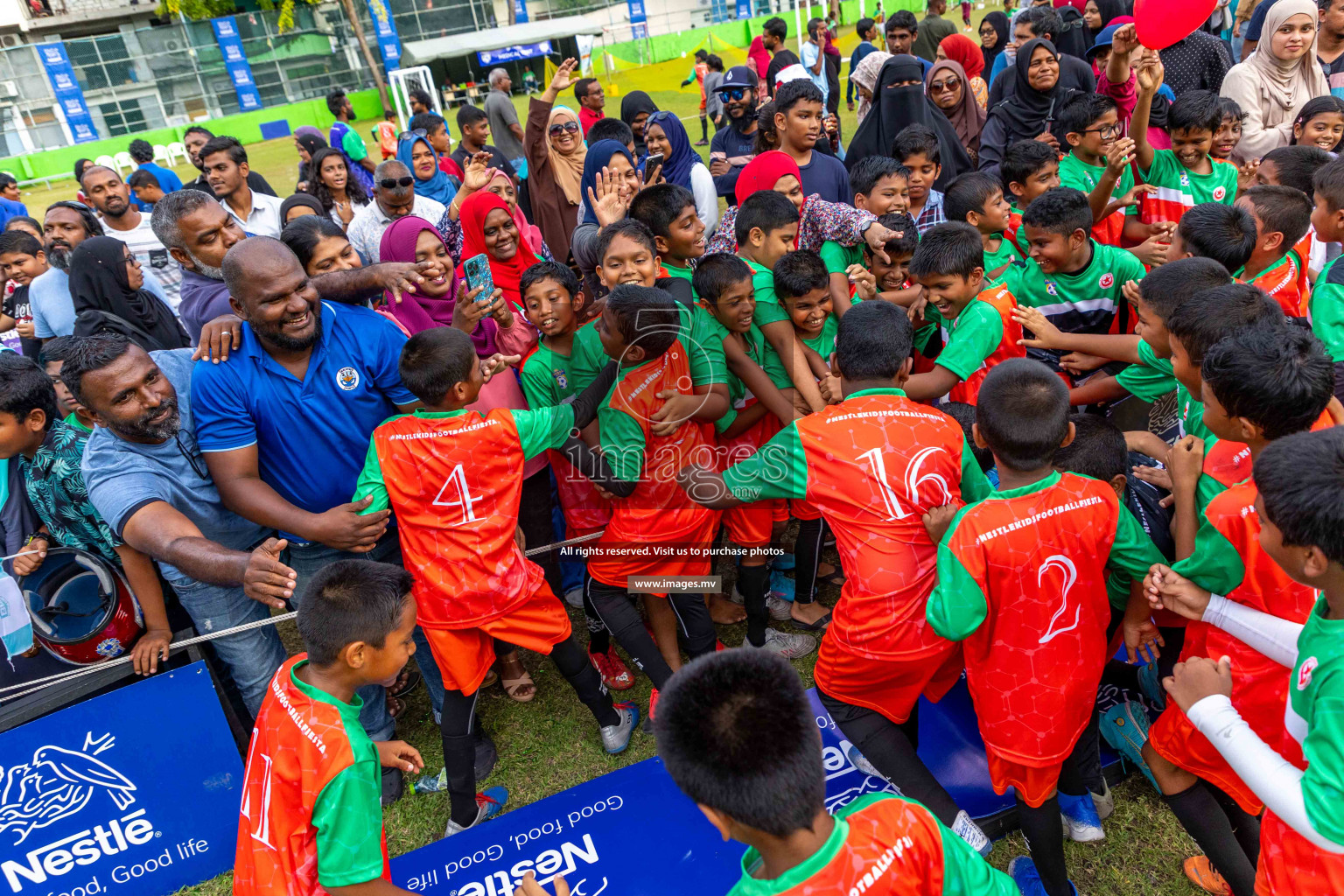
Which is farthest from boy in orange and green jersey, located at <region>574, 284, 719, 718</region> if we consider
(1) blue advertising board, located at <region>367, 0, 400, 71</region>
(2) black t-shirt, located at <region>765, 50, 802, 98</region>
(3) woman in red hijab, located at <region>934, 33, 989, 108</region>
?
(1) blue advertising board, located at <region>367, 0, 400, 71</region>

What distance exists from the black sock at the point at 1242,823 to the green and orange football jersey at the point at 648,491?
208 centimetres

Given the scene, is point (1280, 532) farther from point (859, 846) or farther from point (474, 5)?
point (474, 5)

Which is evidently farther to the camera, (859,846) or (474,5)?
(474,5)

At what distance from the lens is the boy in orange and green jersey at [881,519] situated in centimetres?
268

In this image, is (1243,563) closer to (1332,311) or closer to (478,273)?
(1332,311)

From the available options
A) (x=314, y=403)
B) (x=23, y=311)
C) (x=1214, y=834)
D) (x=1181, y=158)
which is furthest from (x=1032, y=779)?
(x=23, y=311)

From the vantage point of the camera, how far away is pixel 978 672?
259 centimetres

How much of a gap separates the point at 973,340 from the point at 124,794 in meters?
4.05

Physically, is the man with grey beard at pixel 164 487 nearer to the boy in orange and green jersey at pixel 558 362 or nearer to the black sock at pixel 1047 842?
the boy in orange and green jersey at pixel 558 362

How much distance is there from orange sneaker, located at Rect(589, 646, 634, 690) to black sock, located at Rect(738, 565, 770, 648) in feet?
2.24

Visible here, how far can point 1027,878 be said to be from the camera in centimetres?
276

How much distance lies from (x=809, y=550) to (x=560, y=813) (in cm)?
181

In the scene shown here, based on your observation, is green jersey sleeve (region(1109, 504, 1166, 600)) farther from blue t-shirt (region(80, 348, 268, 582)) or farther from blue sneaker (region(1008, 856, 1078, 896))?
blue t-shirt (region(80, 348, 268, 582))

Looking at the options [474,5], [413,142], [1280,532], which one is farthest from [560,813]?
[474,5]
